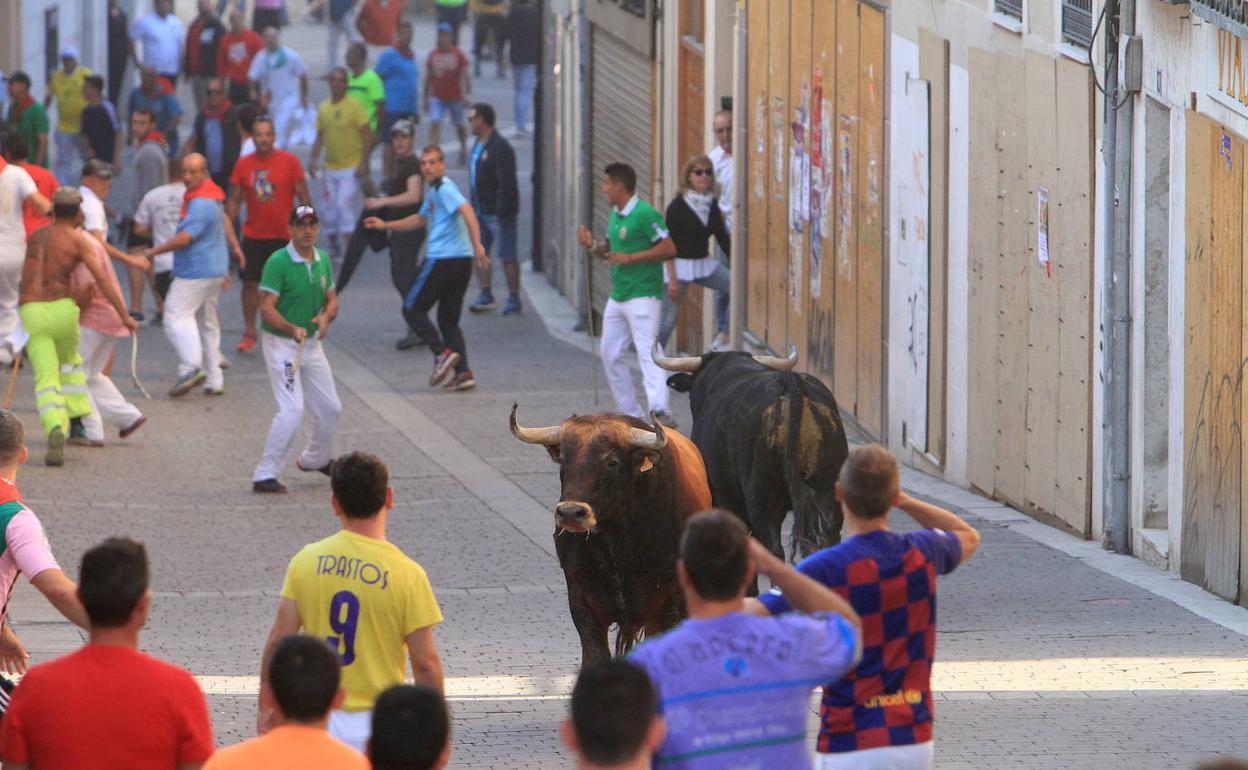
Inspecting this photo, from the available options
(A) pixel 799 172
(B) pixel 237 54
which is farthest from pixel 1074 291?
(B) pixel 237 54

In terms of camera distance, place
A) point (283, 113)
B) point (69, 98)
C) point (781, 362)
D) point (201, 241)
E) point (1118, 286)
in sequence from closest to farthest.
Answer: point (781, 362)
point (1118, 286)
point (201, 241)
point (69, 98)
point (283, 113)

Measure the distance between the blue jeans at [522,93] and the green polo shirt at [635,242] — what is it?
844 inches

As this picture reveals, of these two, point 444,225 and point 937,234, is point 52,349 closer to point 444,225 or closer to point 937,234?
point 444,225

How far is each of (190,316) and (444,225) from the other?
2.26 metres

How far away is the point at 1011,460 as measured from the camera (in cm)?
1454

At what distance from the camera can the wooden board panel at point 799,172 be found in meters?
18.8

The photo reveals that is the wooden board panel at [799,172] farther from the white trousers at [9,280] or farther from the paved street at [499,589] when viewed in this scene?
the white trousers at [9,280]

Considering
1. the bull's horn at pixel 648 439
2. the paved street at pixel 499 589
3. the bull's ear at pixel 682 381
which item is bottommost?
the paved street at pixel 499 589

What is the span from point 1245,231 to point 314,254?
633 centimetres

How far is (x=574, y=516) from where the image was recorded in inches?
338

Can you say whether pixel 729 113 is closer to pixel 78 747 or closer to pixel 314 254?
pixel 314 254

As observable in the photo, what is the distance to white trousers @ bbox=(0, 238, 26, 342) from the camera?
1831 cm

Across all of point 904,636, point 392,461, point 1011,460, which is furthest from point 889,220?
point 904,636

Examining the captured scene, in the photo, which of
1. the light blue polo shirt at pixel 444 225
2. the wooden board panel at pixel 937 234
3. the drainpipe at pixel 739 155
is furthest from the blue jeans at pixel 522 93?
the wooden board panel at pixel 937 234
